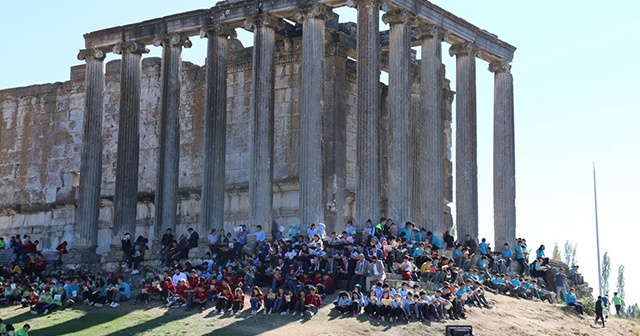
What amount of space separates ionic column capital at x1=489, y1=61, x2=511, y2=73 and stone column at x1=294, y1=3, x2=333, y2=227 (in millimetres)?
9658

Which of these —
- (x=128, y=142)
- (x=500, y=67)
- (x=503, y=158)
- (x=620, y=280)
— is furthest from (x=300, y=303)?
(x=620, y=280)

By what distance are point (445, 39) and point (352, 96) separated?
186 inches

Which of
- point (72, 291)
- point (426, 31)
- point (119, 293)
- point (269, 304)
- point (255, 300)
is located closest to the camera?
point (269, 304)

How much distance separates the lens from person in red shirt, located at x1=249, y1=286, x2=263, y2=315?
35.7 meters

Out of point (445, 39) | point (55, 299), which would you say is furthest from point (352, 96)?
point (55, 299)

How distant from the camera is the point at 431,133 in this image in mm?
44531

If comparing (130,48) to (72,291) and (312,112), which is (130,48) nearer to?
(312,112)

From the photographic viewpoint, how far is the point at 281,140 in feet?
157

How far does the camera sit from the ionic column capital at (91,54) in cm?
4928

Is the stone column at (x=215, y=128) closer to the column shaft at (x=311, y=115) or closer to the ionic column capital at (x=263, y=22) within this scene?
the ionic column capital at (x=263, y=22)

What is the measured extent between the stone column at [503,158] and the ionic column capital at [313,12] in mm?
9917

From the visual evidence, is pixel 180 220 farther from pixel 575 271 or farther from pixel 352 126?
pixel 575 271

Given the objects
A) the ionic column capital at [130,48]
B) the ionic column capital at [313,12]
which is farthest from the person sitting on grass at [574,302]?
the ionic column capital at [130,48]

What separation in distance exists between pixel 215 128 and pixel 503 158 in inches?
489
